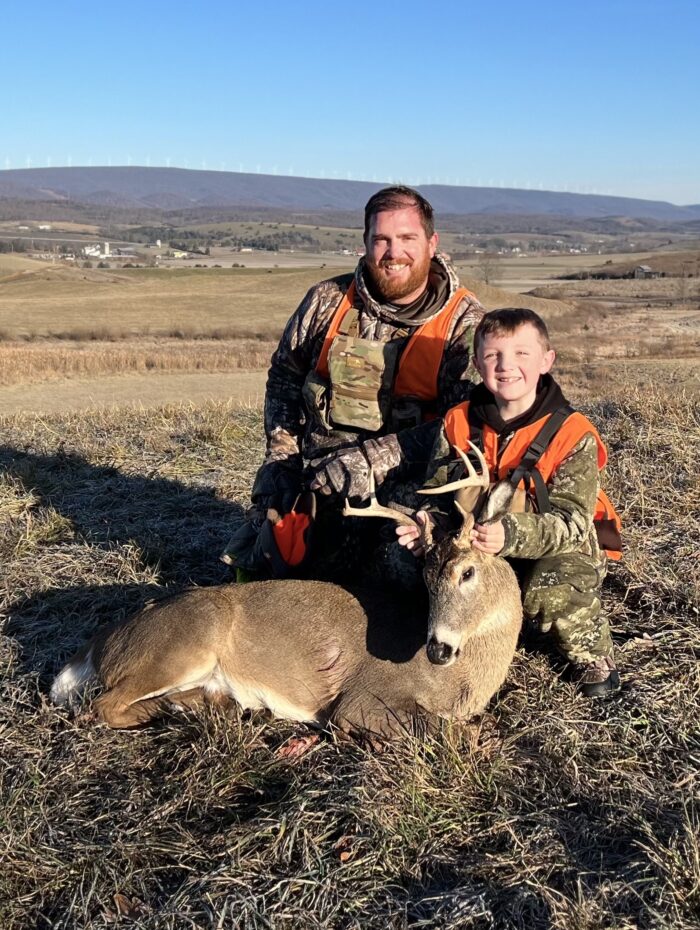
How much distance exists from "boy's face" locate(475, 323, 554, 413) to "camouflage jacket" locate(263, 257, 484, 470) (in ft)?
3.11

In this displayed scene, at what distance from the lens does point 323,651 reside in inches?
166

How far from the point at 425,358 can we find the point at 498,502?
5.01 feet

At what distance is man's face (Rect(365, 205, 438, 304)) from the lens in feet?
16.9

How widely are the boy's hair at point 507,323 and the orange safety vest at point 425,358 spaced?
0.98 metres

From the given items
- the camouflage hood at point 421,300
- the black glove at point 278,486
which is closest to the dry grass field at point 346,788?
the black glove at point 278,486

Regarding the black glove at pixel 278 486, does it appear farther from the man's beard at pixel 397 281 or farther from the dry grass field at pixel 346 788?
the man's beard at pixel 397 281

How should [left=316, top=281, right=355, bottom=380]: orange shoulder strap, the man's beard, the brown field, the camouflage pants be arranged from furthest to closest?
the brown field, [left=316, top=281, right=355, bottom=380]: orange shoulder strap, the man's beard, the camouflage pants

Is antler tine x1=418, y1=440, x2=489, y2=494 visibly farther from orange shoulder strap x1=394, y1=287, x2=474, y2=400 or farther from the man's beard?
the man's beard

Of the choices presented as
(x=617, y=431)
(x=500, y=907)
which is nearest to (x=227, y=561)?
(x=500, y=907)

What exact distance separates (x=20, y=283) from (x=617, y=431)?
66962 millimetres

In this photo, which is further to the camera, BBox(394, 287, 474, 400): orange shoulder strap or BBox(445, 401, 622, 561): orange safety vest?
BBox(394, 287, 474, 400): orange shoulder strap

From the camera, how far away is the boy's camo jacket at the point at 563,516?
382 centimetres

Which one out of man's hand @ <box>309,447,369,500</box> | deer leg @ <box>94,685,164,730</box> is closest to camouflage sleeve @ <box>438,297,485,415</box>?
man's hand @ <box>309,447,369,500</box>

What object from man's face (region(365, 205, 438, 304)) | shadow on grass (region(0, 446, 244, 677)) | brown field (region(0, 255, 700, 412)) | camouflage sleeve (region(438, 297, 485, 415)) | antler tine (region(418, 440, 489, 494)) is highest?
man's face (region(365, 205, 438, 304))
